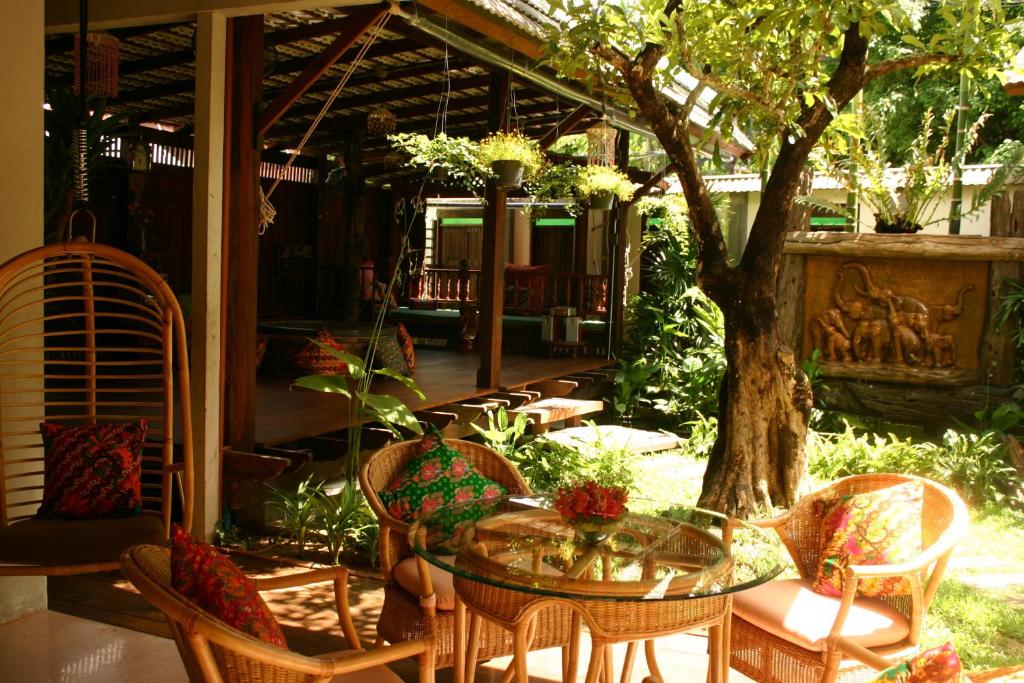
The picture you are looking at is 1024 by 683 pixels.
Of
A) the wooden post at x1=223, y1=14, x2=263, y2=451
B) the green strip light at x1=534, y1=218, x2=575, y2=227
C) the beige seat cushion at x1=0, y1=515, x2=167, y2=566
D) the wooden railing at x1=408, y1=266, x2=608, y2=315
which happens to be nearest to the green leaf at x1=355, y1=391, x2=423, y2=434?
the wooden post at x1=223, y1=14, x2=263, y2=451

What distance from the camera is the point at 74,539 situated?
322 cm

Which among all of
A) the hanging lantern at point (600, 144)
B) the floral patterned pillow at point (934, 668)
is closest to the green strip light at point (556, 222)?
the hanging lantern at point (600, 144)

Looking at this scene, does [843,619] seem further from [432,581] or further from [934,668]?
[432,581]

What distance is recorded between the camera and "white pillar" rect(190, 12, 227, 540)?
5094 millimetres

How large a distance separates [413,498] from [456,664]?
0.73 meters

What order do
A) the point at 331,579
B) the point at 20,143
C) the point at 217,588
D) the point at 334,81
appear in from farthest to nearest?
the point at 334,81, the point at 20,143, the point at 331,579, the point at 217,588

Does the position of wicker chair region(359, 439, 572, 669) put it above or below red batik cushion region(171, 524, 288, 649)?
below

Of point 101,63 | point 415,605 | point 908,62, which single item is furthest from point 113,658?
point 908,62

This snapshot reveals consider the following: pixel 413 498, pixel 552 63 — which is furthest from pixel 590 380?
pixel 413 498

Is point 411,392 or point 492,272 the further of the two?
point 411,392

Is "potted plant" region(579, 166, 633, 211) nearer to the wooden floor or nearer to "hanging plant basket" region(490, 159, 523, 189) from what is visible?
"hanging plant basket" region(490, 159, 523, 189)

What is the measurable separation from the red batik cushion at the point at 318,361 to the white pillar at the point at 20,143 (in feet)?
13.4

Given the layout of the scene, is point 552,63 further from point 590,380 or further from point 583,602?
point 590,380

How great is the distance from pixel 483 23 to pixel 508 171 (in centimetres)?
143
